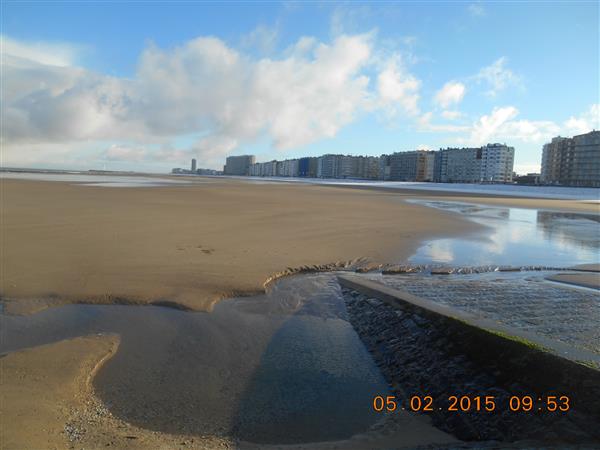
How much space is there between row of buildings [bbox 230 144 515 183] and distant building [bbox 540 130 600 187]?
49.9ft

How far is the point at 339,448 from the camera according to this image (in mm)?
3363

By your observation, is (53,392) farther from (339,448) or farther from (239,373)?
(339,448)

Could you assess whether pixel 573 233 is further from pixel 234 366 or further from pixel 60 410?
pixel 60 410

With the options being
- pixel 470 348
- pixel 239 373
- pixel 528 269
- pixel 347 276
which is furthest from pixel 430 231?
pixel 239 373

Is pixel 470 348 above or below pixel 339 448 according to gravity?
above

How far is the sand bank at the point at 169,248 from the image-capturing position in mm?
6965

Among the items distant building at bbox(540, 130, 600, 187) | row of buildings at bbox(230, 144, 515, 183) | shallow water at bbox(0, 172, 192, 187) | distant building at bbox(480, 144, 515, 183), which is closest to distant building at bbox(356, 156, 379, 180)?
row of buildings at bbox(230, 144, 515, 183)

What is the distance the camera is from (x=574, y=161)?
333 feet

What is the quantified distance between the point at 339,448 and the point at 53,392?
2.77 meters

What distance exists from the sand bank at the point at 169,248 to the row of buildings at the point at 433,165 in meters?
127

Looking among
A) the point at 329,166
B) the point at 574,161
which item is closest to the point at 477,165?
the point at 574,161

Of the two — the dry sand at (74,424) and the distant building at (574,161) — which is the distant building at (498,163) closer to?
the distant building at (574,161)

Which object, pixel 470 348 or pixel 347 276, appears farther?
pixel 347 276
